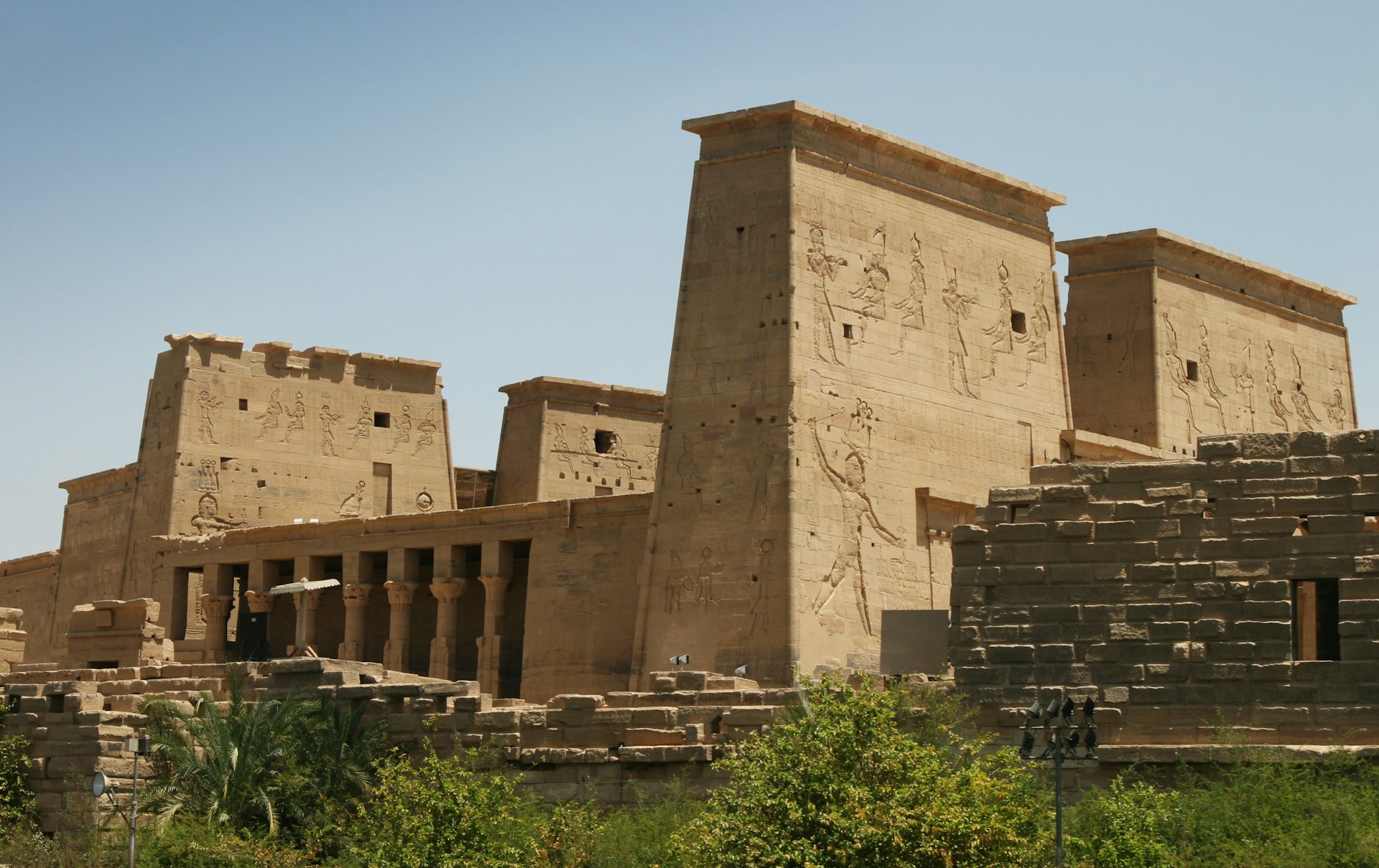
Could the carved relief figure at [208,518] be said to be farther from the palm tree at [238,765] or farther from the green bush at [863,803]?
the green bush at [863,803]

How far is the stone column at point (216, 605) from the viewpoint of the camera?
38812 millimetres

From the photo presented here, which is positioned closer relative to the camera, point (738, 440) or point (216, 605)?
point (738, 440)

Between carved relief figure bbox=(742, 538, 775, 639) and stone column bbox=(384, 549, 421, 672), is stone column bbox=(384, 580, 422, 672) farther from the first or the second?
carved relief figure bbox=(742, 538, 775, 639)

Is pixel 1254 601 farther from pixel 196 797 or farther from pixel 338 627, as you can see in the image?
pixel 338 627

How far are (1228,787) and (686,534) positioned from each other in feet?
43.1

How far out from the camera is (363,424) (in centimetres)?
4256

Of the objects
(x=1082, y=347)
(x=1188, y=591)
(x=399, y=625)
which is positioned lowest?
(x=1188, y=591)

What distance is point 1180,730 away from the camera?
18984mm

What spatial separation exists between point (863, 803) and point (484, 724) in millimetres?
6593

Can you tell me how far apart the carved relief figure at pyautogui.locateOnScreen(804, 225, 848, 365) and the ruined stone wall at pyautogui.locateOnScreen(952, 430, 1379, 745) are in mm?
10529

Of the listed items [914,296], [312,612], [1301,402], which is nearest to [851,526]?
[914,296]

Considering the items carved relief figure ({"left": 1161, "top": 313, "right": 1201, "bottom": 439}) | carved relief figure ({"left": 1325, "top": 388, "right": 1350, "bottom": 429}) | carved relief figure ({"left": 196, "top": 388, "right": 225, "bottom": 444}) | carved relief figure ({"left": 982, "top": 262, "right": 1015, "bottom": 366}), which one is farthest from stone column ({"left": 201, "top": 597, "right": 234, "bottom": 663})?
carved relief figure ({"left": 1325, "top": 388, "right": 1350, "bottom": 429})

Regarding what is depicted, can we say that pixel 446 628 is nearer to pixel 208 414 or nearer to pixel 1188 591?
pixel 208 414

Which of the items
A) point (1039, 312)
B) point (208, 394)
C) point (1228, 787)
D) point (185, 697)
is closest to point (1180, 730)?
point (1228, 787)
